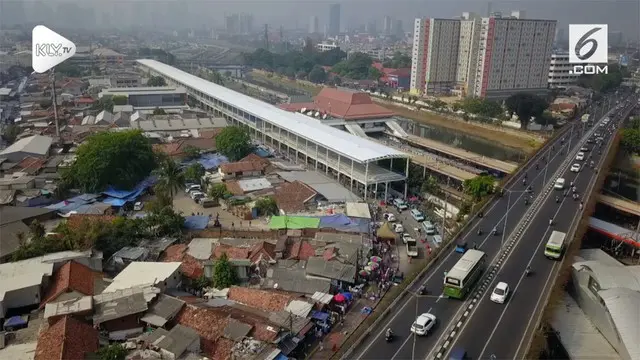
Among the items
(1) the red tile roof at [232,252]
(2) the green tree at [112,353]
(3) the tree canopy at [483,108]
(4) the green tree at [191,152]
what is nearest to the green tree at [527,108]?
(3) the tree canopy at [483,108]

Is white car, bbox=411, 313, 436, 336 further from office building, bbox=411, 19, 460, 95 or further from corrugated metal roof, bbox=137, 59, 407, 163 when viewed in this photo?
office building, bbox=411, 19, 460, 95

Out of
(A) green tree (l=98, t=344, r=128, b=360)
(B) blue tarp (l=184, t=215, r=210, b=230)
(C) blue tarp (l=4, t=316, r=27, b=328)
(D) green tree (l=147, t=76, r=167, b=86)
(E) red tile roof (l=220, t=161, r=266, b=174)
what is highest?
(D) green tree (l=147, t=76, r=167, b=86)

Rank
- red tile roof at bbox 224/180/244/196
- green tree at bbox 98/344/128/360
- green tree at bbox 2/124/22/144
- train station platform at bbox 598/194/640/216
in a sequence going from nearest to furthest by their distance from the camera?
green tree at bbox 98/344/128/360 → train station platform at bbox 598/194/640/216 → red tile roof at bbox 224/180/244/196 → green tree at bbox 2/124/22/144

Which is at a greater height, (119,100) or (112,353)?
(119,100)

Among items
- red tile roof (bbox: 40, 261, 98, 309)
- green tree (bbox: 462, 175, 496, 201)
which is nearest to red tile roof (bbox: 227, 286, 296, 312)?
red tile roof (bbox: 40, 261, 98, 309)

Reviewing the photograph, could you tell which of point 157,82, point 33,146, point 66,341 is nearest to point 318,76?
point 157,82

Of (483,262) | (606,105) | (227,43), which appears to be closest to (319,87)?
(606,105)

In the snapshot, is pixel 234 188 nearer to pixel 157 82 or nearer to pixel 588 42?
pixel 588 42
